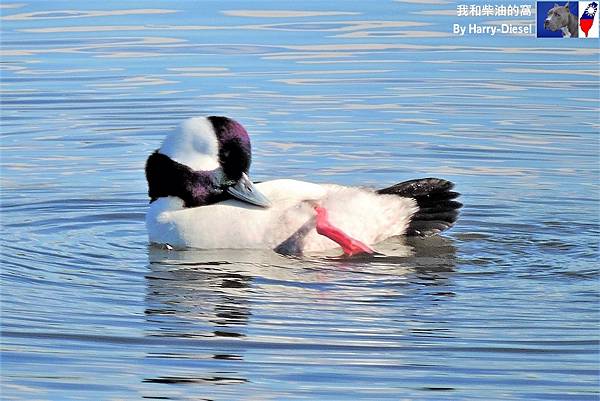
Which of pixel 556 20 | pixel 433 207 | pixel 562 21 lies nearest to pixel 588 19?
pixel 562 21

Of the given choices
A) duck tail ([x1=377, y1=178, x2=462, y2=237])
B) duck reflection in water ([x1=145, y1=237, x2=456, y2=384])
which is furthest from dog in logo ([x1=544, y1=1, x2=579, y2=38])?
duck reflection in water ([x1=145, y1=237, x2=456, y2=384])

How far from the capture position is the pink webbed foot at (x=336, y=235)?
1064 cm

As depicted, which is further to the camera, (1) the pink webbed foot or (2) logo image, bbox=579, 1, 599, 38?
(2) logo image, bbox=579, 1, 599, 38

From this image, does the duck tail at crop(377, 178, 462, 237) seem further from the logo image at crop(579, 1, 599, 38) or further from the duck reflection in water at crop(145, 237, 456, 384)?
the logo image at crop(579, 1, 599, 38)

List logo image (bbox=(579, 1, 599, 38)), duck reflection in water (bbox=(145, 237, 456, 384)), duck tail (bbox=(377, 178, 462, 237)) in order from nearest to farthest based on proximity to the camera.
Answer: duck reflection in water (bbox=(145, 237, 456, 384)) < duck tail (bbox=(377, 178, 462, 237)) < logo image (bbox=(579, 1, 599, 38))

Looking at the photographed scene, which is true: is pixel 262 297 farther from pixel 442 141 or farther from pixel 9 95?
pixel 9 95

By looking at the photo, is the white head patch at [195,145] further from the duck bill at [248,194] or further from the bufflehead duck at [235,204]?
the duck bill at [248,194]

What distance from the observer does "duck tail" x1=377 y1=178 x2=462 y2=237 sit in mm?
11320

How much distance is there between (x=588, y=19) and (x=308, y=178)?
19.5 ft

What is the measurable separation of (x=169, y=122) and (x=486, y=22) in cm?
565

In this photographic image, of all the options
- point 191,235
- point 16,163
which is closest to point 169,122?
point 16,163

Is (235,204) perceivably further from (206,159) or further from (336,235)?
(336,235)

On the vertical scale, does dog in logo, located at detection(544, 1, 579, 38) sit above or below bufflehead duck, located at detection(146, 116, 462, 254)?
above

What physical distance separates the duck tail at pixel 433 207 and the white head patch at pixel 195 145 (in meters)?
1.48
